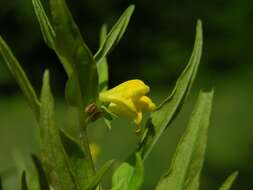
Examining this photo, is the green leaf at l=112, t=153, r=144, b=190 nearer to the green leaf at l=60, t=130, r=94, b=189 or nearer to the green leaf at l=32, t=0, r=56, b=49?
the green leaf at l=60, t=130, r=94, b=189

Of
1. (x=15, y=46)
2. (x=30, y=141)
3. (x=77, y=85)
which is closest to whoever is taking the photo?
(x=77, y=85)

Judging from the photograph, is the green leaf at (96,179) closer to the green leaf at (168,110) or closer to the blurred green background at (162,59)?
the green leaf at (168,110)

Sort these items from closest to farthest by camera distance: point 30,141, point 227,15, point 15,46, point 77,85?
point 77,85 < point 30,141 < point 227,15 < point 15,46

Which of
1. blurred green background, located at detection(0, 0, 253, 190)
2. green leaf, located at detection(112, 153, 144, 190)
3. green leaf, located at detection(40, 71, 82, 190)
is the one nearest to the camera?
green leaf, located at detection(40, 71, 82, 190)

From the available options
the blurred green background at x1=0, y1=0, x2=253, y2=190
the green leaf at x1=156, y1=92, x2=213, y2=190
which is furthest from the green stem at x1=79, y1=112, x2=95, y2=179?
the blurred green background at x1=0, y1=0, x2=253, y2=190

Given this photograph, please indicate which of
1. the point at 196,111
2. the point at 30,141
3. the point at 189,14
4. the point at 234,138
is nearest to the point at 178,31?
the point at 189,14

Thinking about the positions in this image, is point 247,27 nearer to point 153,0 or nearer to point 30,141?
point 153,0

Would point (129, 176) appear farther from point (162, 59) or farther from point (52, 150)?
point (162, 59)
